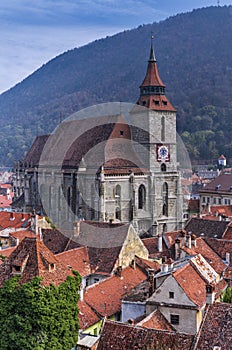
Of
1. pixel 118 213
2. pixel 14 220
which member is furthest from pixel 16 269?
pixel 118 213

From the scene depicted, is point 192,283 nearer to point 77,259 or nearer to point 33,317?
point 33,317

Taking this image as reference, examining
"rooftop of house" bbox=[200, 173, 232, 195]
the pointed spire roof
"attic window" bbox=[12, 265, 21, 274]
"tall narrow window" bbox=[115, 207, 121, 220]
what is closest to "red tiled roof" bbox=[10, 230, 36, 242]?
"tall narrow window" bbox=[115, 207, 121, 220]

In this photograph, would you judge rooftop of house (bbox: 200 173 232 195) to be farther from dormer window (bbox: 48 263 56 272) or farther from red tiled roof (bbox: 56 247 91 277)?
dormer window (bbox: 48 263 56 272)

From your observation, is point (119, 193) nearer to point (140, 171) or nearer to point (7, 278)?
point (140, 171)

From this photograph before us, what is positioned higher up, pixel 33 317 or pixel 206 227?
pixel 206 227

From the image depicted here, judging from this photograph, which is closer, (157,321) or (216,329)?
(216,329)
